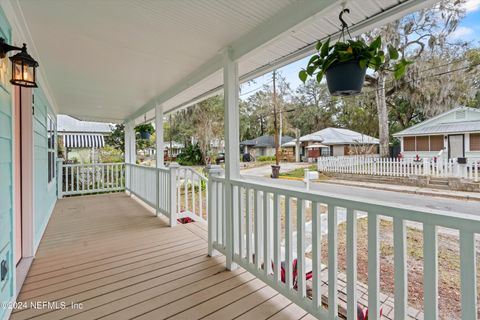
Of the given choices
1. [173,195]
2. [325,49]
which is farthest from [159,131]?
[325,49]

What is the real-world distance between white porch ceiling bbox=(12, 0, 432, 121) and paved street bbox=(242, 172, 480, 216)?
3.49 ft

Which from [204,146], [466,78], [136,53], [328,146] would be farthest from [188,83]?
[204,146]

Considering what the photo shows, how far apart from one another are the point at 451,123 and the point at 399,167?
25cm

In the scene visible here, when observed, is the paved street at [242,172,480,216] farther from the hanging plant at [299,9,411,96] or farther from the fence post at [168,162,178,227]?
the fence post at [168,162,178,227]

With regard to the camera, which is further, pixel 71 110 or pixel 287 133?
pixel 71 110

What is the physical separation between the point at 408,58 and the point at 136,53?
2.41 m

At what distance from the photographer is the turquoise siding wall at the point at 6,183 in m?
1.61

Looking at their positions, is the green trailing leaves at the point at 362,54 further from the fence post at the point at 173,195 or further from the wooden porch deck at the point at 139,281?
the fence post at the point at 173,195

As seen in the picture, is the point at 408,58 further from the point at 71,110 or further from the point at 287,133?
the point at 71,110

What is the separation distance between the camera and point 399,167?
107 cm

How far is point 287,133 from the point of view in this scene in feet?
5.59

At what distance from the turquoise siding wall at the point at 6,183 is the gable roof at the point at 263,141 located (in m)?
1.77

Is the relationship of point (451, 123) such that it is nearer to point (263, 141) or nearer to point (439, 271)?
point (263, 141)

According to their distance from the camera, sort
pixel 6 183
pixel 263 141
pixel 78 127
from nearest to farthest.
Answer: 1. pixel 6 183
2. pixel 263 141
3. pixel 78 127
